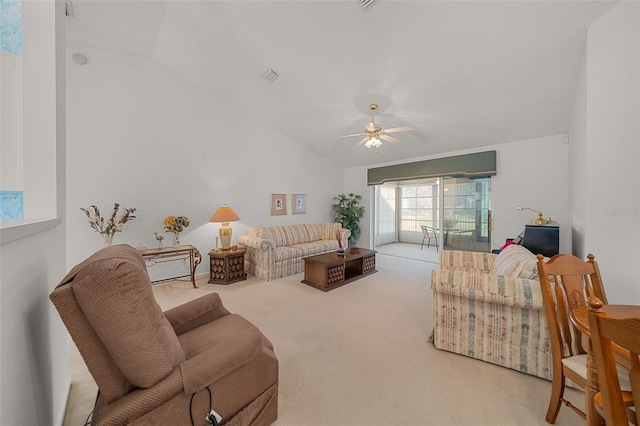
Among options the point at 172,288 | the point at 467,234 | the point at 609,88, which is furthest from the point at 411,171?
the point at 172,288

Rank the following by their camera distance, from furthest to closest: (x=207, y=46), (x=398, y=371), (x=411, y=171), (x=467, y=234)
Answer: (x=411, y=171) → (x=467, y=234) → (x=207, y=46) → (x=398, y=371)

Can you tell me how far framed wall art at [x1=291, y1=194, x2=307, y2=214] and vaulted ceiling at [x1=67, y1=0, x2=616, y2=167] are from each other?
1.92m

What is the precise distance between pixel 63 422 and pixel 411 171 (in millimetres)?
5808

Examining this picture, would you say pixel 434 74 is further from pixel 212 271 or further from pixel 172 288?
pixel 172 288

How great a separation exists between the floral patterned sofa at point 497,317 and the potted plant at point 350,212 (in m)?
4.27

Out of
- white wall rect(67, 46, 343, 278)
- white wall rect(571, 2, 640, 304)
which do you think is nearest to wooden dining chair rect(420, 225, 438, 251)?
white wall rect(67, 46, 343, 278)

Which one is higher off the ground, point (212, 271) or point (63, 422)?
point (212, 271)

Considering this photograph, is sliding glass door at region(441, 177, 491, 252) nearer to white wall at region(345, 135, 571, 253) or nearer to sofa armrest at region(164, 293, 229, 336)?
white wall at region(345, 135, 571, 253)

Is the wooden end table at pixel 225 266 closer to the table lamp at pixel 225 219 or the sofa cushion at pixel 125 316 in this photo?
the table lamp at pixel 225 219

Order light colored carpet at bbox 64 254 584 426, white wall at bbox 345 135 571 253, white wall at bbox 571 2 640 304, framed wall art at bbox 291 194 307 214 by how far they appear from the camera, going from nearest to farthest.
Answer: light colored carpet at bbox 64 254 584 426
white wall at bbox 571 2 640 304
white wall at bbox 345 135 571 253
framed wall art at bbox 291 194 307 214

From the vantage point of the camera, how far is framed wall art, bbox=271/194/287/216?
17.6 ft

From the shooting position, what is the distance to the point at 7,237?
823 mm

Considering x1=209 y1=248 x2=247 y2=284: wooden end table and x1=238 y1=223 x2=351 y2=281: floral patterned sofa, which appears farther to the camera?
x1=238 y1=223 x2=351 y2=281: floral patterned sofa

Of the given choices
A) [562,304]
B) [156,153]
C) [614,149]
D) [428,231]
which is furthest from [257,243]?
[428,231]
